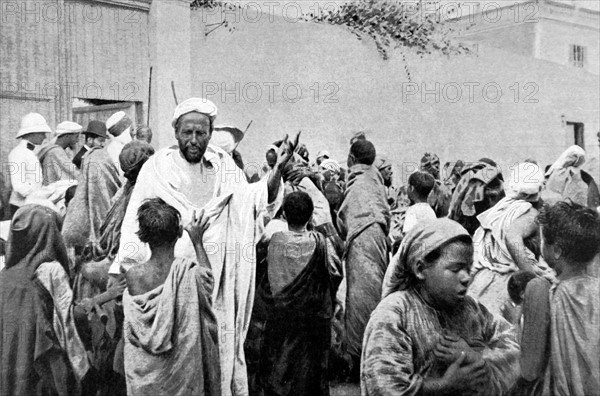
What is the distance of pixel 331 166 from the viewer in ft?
20.8

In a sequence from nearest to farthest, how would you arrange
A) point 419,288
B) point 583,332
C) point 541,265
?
1. point 419,288
2. point 583,332
3. point 541,265

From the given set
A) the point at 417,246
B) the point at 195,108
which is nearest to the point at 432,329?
the point at 417,246

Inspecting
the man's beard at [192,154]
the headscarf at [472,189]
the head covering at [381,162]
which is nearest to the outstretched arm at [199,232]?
the man's beard at [192,154]

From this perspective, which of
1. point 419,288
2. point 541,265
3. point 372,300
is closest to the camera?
point 419,288

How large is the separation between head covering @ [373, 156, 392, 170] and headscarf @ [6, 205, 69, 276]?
2.05m

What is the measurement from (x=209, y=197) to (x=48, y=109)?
1007 mm

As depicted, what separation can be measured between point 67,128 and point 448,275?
240cm

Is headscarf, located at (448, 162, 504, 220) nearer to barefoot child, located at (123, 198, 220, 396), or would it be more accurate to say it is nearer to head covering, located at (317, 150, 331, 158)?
head covering, located at (317, 150, 331, 158)

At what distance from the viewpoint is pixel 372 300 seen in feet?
20.2

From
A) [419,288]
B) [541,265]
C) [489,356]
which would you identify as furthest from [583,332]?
[419,288]

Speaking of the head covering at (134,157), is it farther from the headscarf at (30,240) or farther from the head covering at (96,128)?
the headscarf at (30,240)

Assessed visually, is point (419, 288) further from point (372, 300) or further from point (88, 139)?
point (88, 139)

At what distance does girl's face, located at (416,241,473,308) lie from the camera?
14.5 ft

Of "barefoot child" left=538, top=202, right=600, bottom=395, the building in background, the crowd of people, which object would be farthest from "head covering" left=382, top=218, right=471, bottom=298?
the building in background
